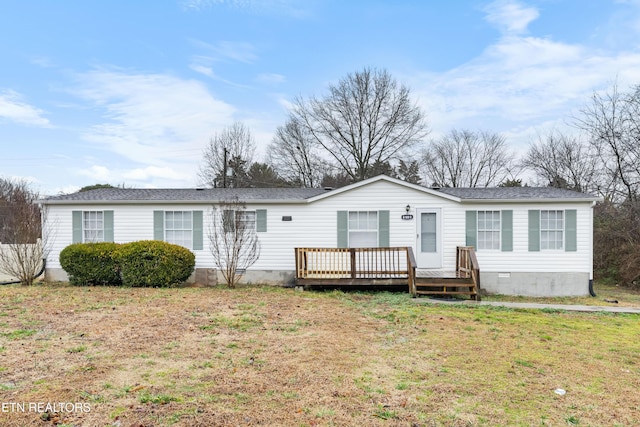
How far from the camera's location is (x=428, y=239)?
11.8m

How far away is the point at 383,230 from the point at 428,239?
141cm

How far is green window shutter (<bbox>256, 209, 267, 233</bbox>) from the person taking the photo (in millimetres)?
12250

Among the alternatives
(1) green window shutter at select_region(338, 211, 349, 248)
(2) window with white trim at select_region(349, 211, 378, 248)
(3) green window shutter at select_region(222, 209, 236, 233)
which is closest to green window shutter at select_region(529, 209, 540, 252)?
(2) window with white trim at select_region(349, 211, 378, 248)

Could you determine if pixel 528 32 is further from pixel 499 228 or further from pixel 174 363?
pixel 174 363

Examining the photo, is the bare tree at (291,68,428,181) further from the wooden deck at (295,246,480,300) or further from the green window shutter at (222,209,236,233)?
the green window shutter at (222,209,236,233)

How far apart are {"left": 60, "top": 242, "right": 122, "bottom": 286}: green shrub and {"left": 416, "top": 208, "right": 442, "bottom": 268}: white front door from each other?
30.0 feet

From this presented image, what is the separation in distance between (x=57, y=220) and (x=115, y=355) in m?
9.70

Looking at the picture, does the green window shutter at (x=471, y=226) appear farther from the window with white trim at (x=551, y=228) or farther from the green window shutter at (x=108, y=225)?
the green window shutter at (x=108, y=225)

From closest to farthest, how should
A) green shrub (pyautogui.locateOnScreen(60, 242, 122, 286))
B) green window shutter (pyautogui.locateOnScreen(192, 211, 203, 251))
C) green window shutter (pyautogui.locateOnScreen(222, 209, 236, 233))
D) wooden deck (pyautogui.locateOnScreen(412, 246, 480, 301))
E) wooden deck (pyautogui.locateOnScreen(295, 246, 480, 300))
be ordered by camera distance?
wooden deck (pyautogui.locateOnScreen(412, 246, 480, 301)) → wooden deck (pyautogui.locateOnScreen(295, 246, 480, 300)) → green shrub (pyautogui.locateOnScreen(60, 242, 122, 286)) → green window shutter (pyautogui.locateOnScreen(222, 209, 236, 233)) → green window shutter (pyautogui.locateOnScreen(192, 211, 203, 251))

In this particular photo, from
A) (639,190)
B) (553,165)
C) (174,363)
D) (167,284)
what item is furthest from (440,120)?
(174,363)

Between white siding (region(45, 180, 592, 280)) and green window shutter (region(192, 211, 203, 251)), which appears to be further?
green window shutter (region(192, 211, 203, 251))

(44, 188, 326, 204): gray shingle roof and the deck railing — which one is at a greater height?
(44, 188, 326, 204): gray shingle roof

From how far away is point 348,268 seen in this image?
1166 centimetres

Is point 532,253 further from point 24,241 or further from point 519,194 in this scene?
point 24,241
